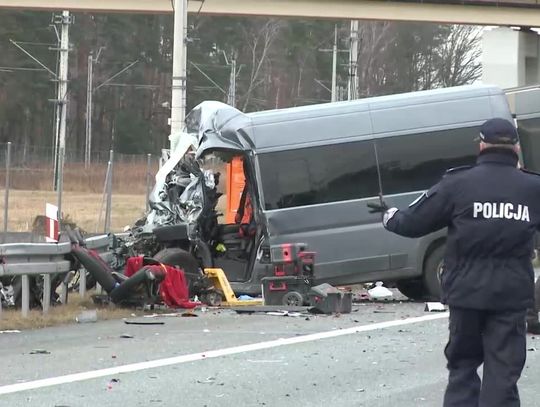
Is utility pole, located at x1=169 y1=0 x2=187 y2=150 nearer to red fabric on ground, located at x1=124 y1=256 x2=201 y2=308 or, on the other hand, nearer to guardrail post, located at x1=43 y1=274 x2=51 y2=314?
red fabric on ground, located at x1=124 y1=256 x2=201 y2=308

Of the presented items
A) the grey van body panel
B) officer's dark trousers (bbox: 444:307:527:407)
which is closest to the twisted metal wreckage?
the grey van body panel

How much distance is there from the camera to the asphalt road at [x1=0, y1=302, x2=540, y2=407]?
7570mm

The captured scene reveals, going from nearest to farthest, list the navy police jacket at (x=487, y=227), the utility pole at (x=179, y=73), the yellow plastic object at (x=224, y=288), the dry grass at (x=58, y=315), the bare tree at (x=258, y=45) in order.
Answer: the navy police jacket at (x=487, y=227) → the dry grass at (x=58, y=315) → the yellow plastic object at (x=224, y=288) → the utility pole at (x=179, y=73) → the bare tree at (x=258, y=45)

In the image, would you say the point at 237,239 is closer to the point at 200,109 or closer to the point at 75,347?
the point at 200,109

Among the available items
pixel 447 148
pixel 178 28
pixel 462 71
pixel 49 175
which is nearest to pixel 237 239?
pixel 447 148

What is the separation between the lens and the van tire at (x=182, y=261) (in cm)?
1343

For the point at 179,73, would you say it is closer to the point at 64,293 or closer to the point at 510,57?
the point at 64,293

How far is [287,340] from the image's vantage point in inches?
398

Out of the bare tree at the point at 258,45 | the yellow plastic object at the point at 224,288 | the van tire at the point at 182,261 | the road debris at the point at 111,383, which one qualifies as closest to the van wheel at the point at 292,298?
the yellow plastic object at the point at 224,288

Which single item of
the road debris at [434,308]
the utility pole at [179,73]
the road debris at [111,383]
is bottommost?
the road debris at [111,383]

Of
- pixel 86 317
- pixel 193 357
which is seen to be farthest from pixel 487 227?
pixel 86 317

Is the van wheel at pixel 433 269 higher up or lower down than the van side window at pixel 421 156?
lower down

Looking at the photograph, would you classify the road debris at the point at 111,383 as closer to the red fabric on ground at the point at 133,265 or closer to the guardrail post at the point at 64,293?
the guardrail post at the point at 64,293

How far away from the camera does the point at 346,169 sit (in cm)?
1373
